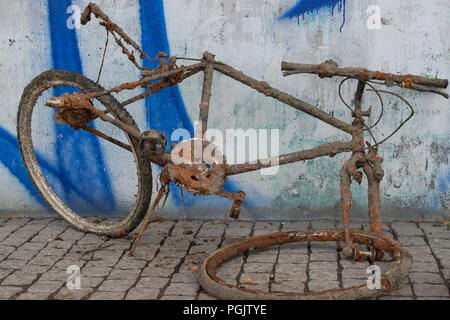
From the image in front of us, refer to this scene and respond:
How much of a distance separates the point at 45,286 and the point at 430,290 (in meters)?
2.41

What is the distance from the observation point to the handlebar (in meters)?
4.14

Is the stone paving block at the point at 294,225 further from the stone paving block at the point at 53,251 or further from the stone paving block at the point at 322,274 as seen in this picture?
the stone paving block at the point at 53,251

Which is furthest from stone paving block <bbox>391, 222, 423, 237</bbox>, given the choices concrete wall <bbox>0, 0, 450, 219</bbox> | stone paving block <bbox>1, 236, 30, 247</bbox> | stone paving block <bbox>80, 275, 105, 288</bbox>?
stone paving block <bbox>1, 236, 30, 247</bbox>

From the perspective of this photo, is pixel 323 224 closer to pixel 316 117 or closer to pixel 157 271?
pixel 316 117

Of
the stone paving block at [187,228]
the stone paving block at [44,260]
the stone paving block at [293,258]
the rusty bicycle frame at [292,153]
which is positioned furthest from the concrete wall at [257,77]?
the stone paving block at [44,260]

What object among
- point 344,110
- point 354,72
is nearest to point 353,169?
point 354,72

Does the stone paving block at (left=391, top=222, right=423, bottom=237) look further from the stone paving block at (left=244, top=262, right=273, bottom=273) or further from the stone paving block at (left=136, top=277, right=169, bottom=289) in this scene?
the stone paving block at (left=136, top=277, right=169, bottom=289)

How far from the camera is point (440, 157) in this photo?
532 centimetres

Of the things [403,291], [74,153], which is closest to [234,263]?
[403,291]

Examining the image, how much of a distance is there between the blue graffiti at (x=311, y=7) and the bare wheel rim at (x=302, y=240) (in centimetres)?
165

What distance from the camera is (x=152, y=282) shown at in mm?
4348

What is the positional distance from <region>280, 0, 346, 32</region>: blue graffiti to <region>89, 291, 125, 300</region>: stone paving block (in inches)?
98.4

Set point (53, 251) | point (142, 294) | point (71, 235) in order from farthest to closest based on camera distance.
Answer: point (71, 235) < point (53, 251) < point (142, 294)

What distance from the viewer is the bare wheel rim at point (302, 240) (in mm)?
3832
